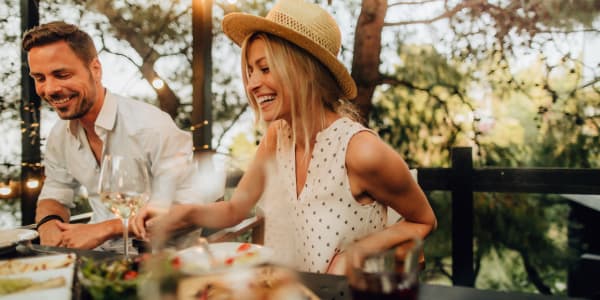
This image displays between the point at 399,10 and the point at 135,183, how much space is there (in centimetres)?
224

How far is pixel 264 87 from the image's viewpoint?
1427mm

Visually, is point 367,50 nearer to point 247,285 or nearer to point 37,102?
point 37,102

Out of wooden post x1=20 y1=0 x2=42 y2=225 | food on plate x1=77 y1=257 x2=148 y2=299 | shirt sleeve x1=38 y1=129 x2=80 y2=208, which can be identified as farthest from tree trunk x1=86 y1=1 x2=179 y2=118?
food on plate x1=77 y1=257 x2=148 y2=299

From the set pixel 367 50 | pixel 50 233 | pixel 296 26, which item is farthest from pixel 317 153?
pixel 367 50

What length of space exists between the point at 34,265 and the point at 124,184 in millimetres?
279

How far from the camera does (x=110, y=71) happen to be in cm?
278

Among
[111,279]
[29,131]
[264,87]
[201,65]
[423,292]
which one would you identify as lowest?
[423,292]

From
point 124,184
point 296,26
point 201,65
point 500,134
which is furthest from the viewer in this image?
point 500,134

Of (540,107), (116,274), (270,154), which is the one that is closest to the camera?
(116,274)

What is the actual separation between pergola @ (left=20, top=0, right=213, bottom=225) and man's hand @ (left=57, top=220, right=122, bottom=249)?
1.14 metres

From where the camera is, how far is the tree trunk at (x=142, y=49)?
2838mm

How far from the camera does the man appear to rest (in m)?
2.02

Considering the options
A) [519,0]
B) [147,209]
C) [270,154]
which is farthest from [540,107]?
[147,209]

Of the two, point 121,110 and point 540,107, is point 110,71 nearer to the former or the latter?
point 121,110
